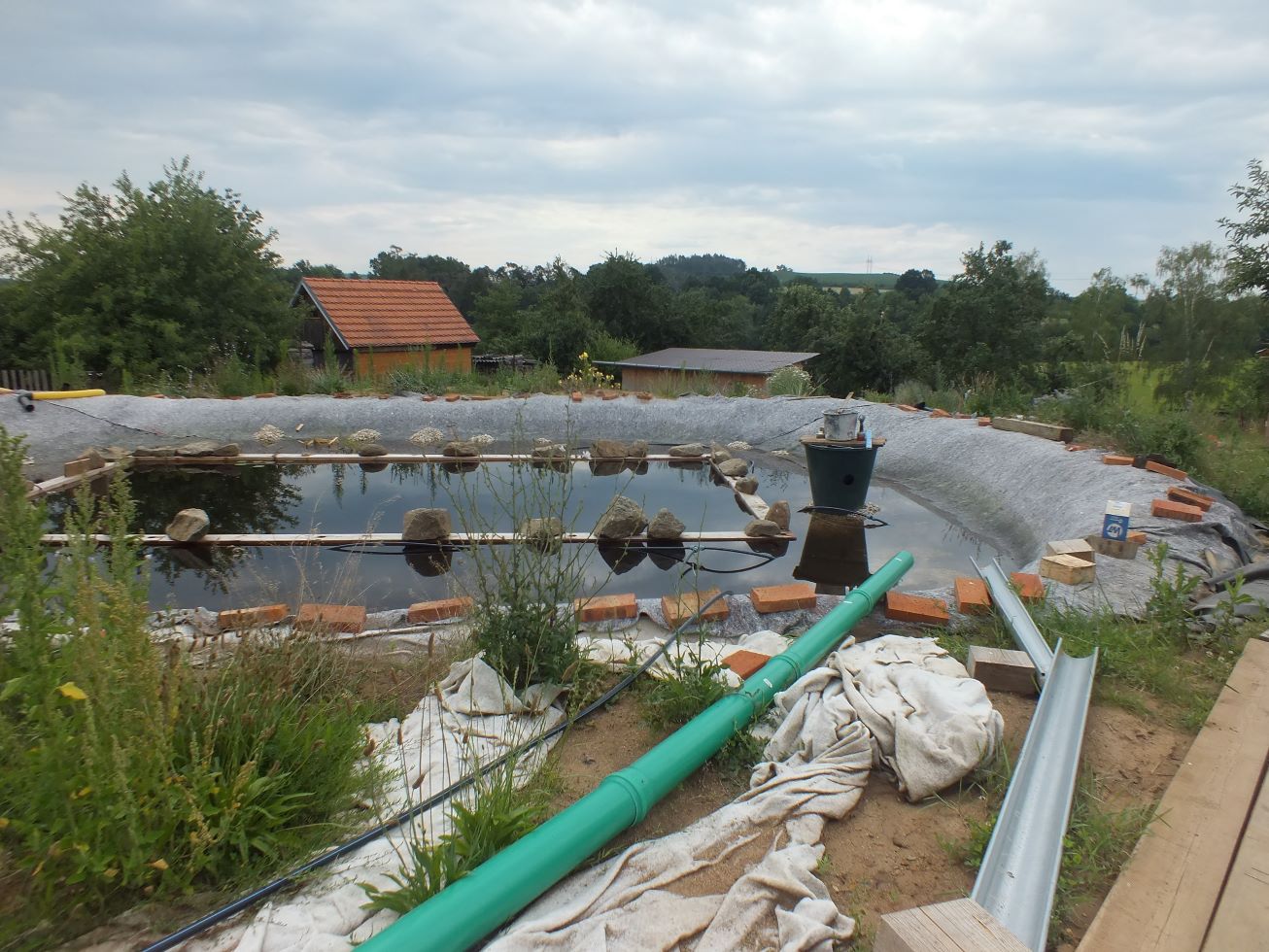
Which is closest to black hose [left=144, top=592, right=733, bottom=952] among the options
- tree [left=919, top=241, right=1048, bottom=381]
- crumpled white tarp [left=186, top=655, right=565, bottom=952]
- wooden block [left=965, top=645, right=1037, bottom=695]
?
crumpled white tarp [left=186, top=655, right=565, bottom=952]

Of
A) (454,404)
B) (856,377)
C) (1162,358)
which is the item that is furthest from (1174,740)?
(1162,358)

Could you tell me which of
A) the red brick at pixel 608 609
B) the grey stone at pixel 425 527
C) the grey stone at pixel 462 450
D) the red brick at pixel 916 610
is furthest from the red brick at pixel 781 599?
the grey stone at pixel 462 450

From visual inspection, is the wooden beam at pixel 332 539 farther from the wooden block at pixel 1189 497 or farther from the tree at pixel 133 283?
the tree at pixel 133 283

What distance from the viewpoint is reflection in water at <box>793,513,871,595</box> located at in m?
4.75

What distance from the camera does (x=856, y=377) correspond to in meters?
25.5

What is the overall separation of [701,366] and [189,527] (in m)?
15.9

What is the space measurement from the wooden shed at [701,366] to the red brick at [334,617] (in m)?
8.16

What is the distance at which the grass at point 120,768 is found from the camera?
5.59 ft

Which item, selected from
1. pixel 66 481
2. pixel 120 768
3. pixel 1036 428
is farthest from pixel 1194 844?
pixel 66 481

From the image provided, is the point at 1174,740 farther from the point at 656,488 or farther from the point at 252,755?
the point at 656,488

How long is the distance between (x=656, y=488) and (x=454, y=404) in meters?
3.81

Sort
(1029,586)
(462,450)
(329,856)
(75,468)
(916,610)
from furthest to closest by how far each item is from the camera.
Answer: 1. (462,450)
2. (75,468)
3. (1029,586)
4. (916,610)
5. (329,856)

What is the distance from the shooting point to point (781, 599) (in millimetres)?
3748

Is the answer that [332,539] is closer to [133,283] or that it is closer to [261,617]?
[261,617]
